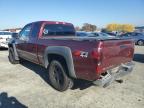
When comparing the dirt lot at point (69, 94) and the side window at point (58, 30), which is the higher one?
the side window at point (58, 30)

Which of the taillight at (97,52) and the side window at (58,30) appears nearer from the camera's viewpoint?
the taillight at (97,52)

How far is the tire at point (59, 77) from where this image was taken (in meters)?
4.94

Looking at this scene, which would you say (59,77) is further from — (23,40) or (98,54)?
(23,40)

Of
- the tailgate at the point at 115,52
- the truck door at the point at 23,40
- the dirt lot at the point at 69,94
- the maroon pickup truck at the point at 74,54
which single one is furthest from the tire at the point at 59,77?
the truck door at the point at 23,40

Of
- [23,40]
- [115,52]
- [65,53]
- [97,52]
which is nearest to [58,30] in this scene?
[23,40]

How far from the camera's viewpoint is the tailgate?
159 inches

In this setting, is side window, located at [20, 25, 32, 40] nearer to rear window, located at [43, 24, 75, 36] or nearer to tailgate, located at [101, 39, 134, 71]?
rear window, located at [43, 24, 75, 36]

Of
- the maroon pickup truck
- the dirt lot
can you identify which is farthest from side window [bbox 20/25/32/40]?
the dirt lot

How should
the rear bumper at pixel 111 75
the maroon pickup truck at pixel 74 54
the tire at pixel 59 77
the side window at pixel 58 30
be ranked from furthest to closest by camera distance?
the side window at pixel 58 30
the tire at pixel 59 77
the rear bumper at pixel 111 75
the maroon pickup truck at pixel 74 54

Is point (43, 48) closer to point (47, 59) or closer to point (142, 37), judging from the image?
point (47, 59)

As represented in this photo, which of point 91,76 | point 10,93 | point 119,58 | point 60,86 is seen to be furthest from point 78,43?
point 10,93

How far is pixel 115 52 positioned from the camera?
4.44 metres

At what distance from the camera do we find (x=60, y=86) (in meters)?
5.14

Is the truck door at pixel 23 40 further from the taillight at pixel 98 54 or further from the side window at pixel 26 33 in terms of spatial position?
the taillight at pixel 98 54
